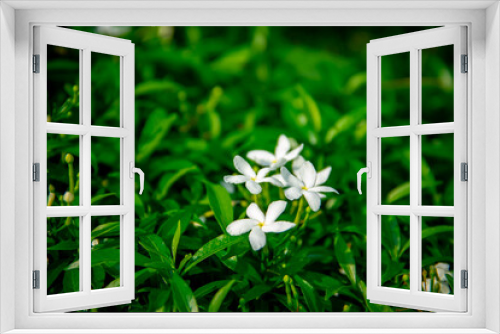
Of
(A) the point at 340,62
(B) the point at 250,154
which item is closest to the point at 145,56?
(B) the point at 250,154

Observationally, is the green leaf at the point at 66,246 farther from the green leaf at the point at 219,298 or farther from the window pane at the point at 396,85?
the window pane at the point at 396,85

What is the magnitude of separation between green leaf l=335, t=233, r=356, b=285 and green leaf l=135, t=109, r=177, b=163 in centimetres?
86

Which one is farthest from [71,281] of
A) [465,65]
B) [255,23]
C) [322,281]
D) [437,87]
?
[437,87]

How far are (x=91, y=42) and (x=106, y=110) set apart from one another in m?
0.34

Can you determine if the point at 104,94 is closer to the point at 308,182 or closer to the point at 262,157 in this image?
the point at 262,157

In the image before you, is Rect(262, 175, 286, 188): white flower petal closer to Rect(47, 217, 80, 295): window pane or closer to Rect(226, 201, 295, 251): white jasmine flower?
Rect(226, 201, 295, 251): white jasmine flower

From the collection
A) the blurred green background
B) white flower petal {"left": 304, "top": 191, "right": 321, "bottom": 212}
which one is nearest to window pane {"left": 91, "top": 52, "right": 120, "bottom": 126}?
the blurred green background

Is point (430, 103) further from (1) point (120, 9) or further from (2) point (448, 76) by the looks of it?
(1) point (120, 9)

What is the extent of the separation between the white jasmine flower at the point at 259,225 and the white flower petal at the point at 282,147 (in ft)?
0.76

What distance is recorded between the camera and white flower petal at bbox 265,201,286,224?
172 cm

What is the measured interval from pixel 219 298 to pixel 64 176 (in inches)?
28.5

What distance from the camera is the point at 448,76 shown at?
204 cm

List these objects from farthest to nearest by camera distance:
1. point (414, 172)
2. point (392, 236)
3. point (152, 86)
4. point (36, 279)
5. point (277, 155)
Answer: point (152, 86)
point (277, 155)
point (392, 236)
point (414, 172)
point (36, 279)

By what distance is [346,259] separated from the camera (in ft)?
5.92
